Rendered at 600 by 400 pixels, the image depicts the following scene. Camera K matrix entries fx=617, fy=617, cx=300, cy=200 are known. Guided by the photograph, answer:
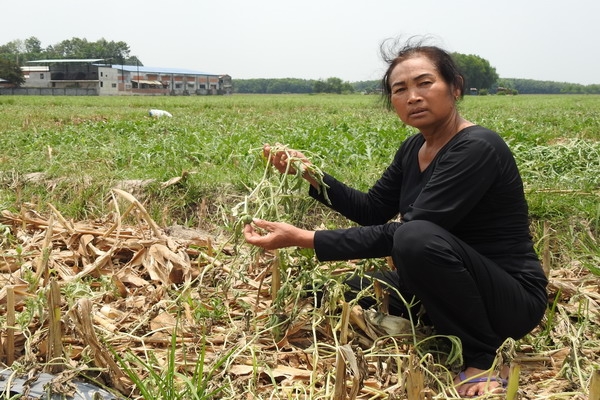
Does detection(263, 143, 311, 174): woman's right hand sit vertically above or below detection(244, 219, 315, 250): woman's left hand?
above

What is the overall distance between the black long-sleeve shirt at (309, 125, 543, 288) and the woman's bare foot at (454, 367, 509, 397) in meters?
0.42

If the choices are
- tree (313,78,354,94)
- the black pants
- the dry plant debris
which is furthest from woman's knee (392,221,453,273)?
tree (313,78,354,94)

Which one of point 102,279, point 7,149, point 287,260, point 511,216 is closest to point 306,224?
point 287,260

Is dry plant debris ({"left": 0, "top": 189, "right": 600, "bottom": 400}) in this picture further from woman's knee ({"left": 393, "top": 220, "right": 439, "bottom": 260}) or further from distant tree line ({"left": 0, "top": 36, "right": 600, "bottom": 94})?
distant tree line ({"left": 0, "top": 36, "right": 600, "bottom": 94})

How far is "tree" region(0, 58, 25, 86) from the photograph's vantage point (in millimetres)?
60062

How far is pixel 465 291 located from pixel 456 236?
29cm

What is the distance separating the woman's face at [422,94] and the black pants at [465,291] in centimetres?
47

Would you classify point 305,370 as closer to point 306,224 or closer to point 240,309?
point 240,309

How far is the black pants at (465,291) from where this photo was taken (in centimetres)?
217

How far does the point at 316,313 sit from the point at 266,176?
68cm

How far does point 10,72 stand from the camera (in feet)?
198

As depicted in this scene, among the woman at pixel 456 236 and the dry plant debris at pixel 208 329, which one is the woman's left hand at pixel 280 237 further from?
the dry plant debris at pixel 208 329

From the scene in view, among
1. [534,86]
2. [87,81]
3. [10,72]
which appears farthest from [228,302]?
[534,86]

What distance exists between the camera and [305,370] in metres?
2.29
